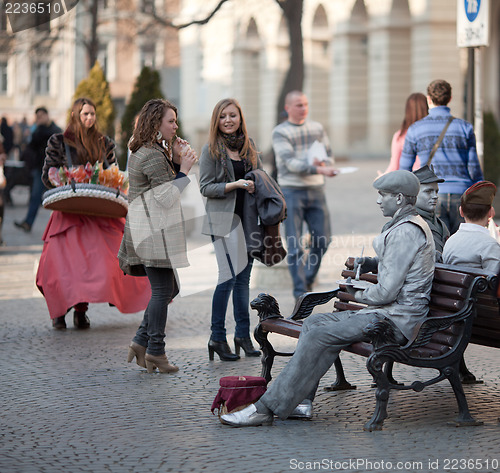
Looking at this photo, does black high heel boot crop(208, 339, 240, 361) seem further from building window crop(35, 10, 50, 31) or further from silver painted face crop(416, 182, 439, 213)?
building window crop(35, 10, 50, 31)

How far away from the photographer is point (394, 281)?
5.83m

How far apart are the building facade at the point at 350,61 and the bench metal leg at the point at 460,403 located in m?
24.9

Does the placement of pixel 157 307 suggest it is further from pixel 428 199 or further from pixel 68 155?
pixel 68 155

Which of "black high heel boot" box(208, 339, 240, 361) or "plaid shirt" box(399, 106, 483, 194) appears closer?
"black high heel boot" box(208, 339, 240, 361)

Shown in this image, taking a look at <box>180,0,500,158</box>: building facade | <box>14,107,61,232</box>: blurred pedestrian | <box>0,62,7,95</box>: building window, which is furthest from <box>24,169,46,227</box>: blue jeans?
<box>0,62,7,95</box>: building window

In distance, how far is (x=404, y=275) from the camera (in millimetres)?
5855

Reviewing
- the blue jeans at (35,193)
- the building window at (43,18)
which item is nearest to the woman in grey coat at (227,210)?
the blue jeans at (35,193)

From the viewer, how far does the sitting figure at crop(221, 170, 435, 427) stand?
18.9ft

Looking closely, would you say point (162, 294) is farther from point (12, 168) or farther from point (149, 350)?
point (12, 168)

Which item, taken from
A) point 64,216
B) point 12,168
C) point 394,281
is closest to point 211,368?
point 394,281

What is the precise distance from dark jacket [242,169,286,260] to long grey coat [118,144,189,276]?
656 mm

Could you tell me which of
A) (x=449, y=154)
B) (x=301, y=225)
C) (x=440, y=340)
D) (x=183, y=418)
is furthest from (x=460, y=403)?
(x=301, y=225)

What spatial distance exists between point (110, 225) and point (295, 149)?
219 centimetres

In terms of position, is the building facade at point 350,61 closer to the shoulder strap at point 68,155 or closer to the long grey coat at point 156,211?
the shoulder strap at point 68,155
